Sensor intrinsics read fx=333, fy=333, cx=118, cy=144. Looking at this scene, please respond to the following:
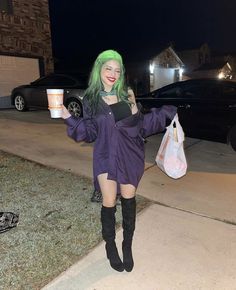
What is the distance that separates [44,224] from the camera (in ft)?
12.2

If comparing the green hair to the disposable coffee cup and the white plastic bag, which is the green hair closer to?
the disposable coffee cup

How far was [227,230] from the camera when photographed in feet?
11.8

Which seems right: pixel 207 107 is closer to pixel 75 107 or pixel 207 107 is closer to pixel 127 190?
pixel 127 190

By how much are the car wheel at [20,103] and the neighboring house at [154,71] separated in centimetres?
1813

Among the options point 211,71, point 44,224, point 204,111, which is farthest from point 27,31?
point 211,71

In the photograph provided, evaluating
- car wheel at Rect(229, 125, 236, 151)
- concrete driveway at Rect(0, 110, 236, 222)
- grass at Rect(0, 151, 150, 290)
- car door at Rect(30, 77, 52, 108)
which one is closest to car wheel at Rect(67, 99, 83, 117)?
concrete driveway at Rect(0, 110, 236, 222)

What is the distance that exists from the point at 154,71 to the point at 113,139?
29.8 metres

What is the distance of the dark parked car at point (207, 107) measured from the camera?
641 centimetres

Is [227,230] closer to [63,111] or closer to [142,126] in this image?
[142,126]

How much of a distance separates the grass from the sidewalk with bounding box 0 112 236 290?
0.56 feet

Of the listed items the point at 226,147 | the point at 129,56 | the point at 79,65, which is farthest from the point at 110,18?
the point at 226,147

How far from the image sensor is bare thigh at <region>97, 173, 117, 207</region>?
275 centimetres

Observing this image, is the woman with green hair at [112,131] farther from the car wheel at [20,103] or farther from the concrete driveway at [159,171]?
the car wheel at [20,103]

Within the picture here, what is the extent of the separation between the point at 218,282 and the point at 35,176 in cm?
325
